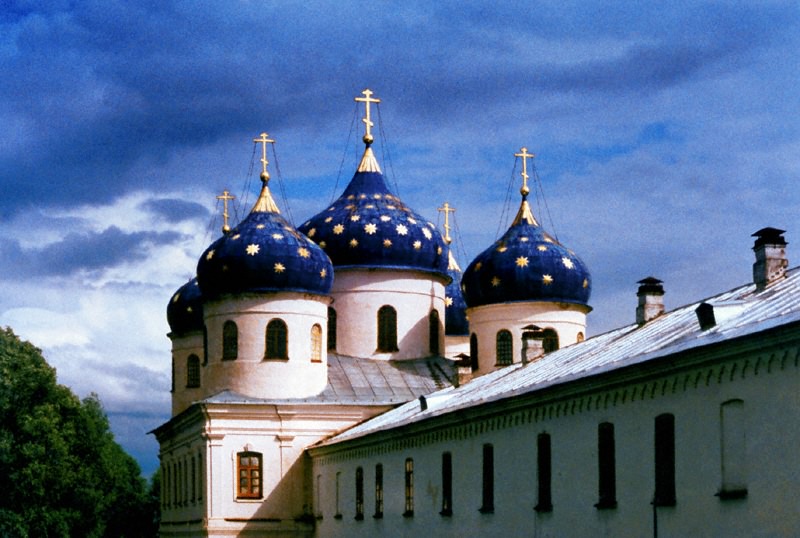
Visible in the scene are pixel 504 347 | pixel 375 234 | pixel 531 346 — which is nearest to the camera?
pixel 531 346

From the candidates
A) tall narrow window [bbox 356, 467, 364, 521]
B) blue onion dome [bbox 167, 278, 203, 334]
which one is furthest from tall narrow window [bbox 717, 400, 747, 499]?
blue onion dome [bbox 167, 278, 203, 334]

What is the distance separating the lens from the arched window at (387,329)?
47622mm

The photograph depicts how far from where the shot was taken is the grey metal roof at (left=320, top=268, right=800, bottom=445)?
1911cm

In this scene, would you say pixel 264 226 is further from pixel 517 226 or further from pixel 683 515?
pixel 683 515

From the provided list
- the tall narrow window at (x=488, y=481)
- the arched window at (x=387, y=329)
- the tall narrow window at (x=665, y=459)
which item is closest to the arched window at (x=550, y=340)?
the arched window at (x=387, y=329)

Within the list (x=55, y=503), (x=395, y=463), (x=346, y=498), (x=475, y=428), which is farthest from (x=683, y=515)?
(x=55, y=503)

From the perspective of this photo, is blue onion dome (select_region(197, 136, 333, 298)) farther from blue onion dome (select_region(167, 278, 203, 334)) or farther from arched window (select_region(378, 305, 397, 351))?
blue onion dome (select_region(167, 278, 203, 334))

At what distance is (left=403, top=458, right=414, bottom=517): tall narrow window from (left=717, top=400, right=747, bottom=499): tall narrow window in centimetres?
1421

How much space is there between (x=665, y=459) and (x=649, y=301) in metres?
8.82

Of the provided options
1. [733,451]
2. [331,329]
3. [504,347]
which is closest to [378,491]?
[504,347]

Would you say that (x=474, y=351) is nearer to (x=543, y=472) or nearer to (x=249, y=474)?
(x=249, y=474)

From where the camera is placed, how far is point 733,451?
59.8 feet

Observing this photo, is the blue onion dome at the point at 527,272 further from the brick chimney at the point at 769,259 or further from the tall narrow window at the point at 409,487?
the brick chimney at the point at 769,259

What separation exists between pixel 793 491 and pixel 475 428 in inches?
470
